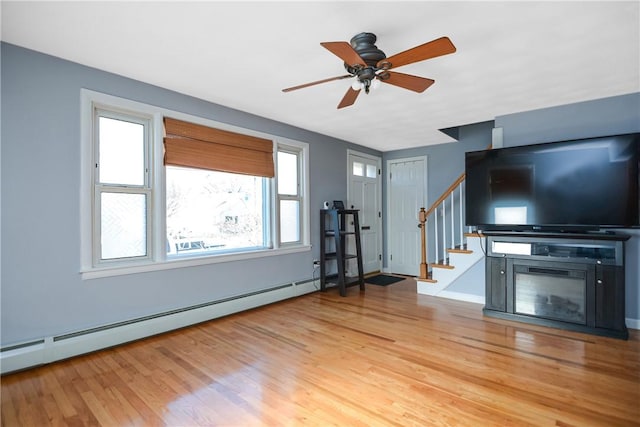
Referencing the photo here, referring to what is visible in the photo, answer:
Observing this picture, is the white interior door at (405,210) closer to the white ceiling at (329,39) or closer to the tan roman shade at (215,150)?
the white ceiling at (329,39)

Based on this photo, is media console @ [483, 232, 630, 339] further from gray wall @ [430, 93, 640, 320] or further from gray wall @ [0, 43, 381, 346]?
gray wall @ [0, 43, 381, 346]

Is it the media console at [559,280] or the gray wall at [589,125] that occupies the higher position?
the gray wall at [589,125]

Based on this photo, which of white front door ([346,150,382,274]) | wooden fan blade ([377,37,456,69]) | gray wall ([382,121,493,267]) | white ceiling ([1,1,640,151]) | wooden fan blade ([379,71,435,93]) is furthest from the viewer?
white front door ([346,150,382,274])

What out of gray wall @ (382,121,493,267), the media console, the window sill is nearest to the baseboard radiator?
the window sill

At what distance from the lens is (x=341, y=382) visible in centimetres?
220

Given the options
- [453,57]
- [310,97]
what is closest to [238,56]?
[310,97]

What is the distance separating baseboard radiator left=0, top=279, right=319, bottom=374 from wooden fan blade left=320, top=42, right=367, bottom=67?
2820mm

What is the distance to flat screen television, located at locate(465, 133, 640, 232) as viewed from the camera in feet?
9.81

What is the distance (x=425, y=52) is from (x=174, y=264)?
2888mm

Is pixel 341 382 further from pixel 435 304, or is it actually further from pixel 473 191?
pixel 473 191

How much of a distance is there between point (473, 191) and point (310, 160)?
2.28m

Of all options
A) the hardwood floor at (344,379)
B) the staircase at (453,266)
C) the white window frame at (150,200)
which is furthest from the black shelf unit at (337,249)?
the hardwood floor at (344,379)

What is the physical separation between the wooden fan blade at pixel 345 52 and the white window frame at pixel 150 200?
6.60 ft

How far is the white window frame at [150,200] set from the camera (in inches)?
102
